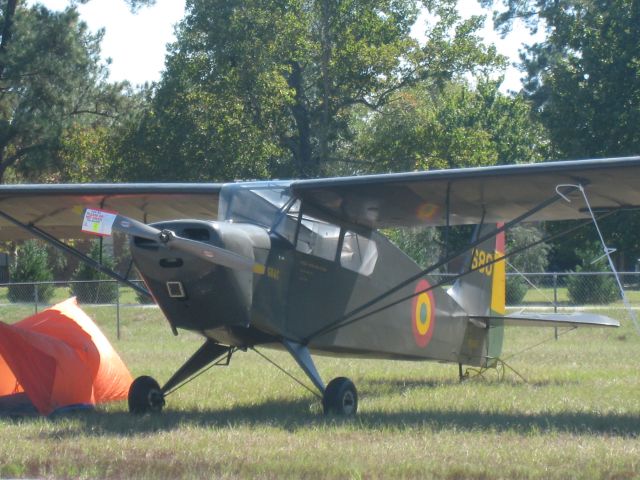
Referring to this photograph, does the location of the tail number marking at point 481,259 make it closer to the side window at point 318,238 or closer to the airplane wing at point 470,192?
the airplane wing at point 470,192

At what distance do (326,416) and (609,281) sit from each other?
20.5m

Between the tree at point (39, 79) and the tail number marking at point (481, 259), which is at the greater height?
the tree at point (39, 79)

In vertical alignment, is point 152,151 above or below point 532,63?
below

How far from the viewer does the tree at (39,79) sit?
1351 inches

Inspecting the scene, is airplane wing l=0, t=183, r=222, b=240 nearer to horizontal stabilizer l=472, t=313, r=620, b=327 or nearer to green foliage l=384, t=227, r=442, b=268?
horizontal stabilizer l=472, t=313, r=620, b=327

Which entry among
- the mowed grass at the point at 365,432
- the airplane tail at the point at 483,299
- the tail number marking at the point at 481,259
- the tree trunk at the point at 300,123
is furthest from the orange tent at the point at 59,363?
the tree trunk at the point at 300,123

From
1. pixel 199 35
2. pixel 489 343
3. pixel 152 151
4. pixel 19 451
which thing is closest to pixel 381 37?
pixel 199 35

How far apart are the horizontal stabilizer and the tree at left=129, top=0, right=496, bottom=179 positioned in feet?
84.3

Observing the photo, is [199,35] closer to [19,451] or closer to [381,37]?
[381,37]

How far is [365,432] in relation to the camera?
882 cm

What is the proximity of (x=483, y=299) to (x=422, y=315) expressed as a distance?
7.02 feet

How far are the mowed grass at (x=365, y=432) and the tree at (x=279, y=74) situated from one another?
24203mm

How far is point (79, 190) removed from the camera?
11.5 metres

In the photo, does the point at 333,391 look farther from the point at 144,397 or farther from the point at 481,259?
the point at 481,259
